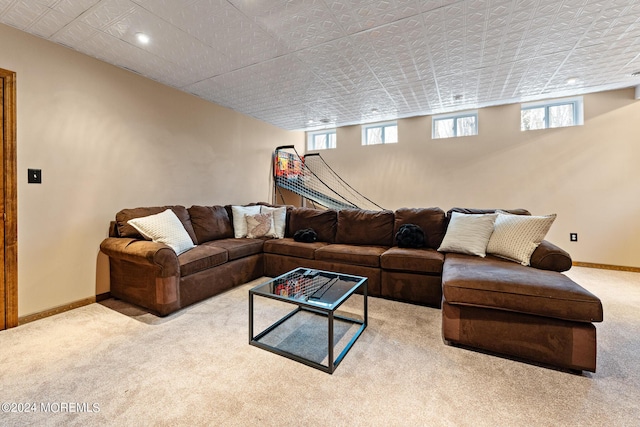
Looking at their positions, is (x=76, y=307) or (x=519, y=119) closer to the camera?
(x=76, y=307)

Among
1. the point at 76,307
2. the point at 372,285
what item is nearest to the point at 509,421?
the point at 372,285

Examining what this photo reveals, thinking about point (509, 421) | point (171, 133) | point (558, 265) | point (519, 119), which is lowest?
point (509, 421)

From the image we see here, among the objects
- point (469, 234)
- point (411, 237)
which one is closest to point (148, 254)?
point (411, 237)

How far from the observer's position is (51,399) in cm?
136

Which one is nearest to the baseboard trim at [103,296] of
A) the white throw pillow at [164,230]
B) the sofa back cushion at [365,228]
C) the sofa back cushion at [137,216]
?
the sofa back cushion at [137,216]

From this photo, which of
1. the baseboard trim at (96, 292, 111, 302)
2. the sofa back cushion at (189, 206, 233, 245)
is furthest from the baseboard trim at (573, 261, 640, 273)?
the baseboard trim at (96, 292, 111, 302)

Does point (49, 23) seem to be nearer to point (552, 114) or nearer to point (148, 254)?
point (148, 254)

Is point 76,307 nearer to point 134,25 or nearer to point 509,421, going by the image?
point 134,25

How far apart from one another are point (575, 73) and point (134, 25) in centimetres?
454

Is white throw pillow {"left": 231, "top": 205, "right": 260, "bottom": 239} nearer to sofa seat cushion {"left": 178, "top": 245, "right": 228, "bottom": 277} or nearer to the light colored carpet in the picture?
sofa seat cushion {"left": 178, "top": 245, "right": 228, "bottom": 277}

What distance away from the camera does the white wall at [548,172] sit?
141 inches

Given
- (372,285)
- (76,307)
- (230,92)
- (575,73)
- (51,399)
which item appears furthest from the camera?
(230,92)

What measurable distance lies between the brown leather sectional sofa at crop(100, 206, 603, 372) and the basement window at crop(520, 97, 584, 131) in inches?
95.1

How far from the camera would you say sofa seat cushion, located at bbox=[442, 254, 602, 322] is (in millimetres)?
1516
